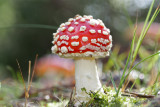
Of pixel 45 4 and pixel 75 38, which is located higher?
pixel 45 4

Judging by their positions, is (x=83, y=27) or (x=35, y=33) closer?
(x=83, y=27)

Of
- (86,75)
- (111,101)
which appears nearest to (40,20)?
(86,75)

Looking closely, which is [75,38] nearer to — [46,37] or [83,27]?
[83,27]

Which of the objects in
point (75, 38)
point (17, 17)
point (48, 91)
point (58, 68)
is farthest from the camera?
point (17, 17)

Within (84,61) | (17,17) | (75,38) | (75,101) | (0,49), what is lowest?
(75,101)

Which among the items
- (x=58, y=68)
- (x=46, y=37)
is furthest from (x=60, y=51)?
(x=46, y=37)

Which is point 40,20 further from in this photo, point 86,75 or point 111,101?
point 111,101
